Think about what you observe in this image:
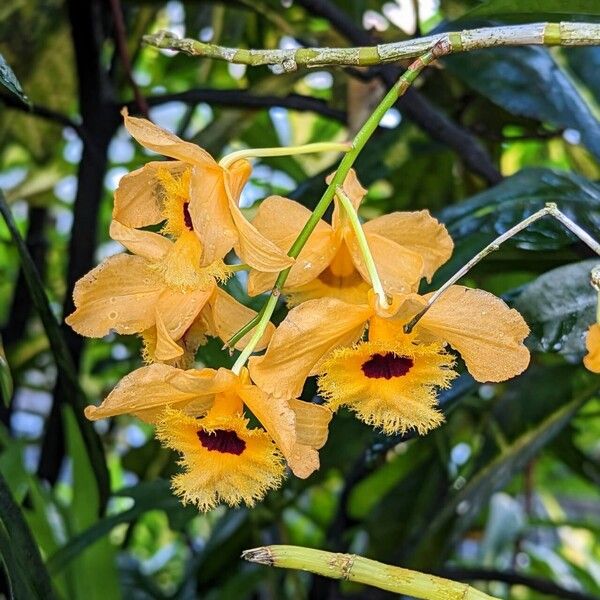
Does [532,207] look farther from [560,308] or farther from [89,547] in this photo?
[89,547]

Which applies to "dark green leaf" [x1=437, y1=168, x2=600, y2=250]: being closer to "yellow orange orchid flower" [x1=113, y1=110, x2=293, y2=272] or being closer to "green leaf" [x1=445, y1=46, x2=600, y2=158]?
"green leaf" [x1=445, y1=46, x2=600, y2=158]

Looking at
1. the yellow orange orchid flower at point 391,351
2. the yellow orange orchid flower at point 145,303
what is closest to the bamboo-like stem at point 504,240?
the yellow orange orchid flower at point 391,351

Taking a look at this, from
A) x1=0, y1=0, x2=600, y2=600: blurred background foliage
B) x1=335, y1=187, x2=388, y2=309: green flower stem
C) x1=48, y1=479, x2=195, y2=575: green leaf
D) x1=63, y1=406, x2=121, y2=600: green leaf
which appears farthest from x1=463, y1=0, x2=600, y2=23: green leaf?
x1=63, y1=406, x2=121, y2=600: green leaf

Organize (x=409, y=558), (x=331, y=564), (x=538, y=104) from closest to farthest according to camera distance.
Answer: (x=331, y=564), (x=538, y=104), (x=409, y=558)

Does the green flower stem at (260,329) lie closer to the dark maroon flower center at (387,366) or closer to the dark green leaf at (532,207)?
the dark maroon flower center at (387,366)

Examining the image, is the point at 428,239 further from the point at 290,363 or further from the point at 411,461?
the point at 411,461

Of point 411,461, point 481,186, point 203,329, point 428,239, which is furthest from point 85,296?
point 411,461
